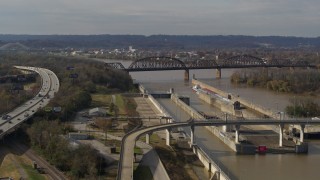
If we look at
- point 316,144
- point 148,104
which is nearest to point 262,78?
point 148,104

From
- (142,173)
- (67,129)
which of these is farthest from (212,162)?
(67,129)

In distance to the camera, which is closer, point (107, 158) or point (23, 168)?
point (23, 168)

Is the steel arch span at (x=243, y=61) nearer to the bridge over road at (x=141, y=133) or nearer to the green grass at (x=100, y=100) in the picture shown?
the green grass at (x=100, y=100)

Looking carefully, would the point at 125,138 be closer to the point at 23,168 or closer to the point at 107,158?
the point at 107,158

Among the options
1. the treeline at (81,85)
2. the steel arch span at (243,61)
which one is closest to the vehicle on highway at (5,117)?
the treeline at (81,85)

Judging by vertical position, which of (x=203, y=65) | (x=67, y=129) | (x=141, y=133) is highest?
(x=141, y=133)

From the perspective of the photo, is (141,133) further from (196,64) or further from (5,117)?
(196,64)

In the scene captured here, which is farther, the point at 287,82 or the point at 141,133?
the point at 287,82
